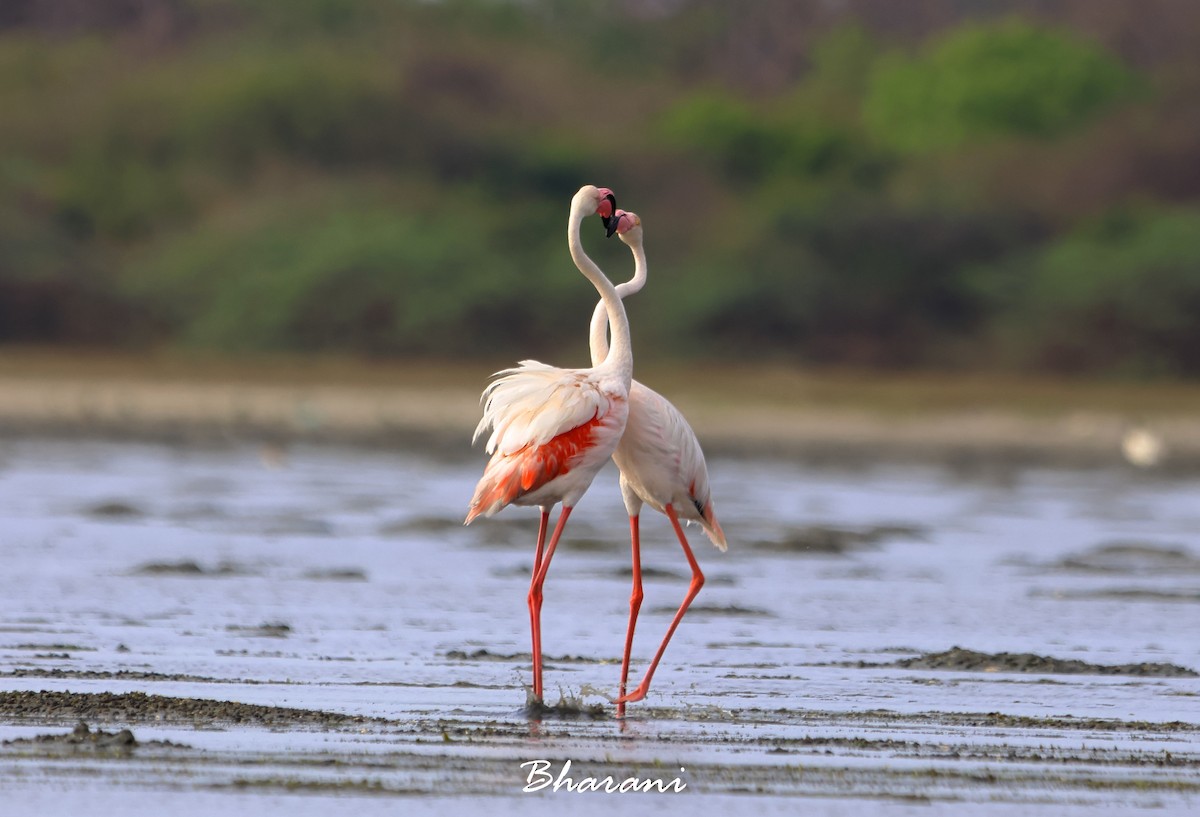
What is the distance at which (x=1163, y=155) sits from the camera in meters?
37.9

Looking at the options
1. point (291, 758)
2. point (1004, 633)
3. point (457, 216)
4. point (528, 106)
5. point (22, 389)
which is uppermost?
point (528, 106)

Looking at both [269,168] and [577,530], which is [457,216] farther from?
[577,530]

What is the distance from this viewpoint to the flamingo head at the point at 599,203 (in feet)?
27.3

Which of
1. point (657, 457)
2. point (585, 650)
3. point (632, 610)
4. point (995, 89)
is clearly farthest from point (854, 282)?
point (657, 457)

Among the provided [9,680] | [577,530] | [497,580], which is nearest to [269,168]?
[577,530]

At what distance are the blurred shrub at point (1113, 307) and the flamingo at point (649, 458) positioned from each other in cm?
2621

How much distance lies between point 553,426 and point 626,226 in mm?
989

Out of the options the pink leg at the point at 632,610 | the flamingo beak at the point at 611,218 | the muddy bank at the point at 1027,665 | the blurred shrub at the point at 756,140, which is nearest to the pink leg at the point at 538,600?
the pink leg at the point at 632,610

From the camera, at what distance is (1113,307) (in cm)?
3481

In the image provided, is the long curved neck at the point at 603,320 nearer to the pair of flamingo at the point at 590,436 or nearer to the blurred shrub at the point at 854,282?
the pair of flamingo at the point at 590,436

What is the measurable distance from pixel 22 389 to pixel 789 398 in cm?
1012

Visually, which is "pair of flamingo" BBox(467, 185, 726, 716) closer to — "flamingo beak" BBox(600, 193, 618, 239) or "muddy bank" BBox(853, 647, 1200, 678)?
"flamingo beak" BBox(600, 193, 618, 239)

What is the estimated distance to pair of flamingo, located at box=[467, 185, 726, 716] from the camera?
26.6 feet

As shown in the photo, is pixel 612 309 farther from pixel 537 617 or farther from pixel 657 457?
pixel 537 617
